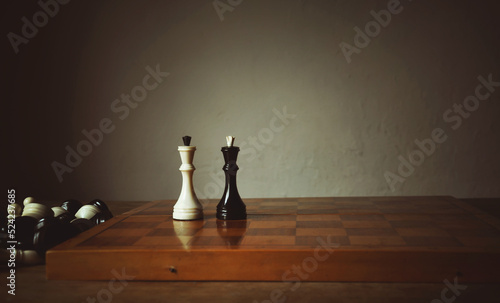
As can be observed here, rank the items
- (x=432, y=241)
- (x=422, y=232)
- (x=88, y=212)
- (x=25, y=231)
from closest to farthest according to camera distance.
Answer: (x=432, y=241) → (x=422, y=232) → (x=25, y=231) → (x=88, y=212)

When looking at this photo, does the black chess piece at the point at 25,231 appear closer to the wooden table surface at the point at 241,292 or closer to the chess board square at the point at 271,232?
the wooden table surface at the point at 241,292

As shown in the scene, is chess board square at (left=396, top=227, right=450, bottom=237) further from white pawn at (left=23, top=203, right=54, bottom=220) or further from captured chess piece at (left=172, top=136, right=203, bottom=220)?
white pawn at (left=23, top=203, right=54, bottom=220)

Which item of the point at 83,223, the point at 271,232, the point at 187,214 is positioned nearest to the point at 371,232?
the point at 271,232

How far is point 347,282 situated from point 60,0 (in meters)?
4.04

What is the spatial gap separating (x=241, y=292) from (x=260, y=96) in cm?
301

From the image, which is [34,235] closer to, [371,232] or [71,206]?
[71,206]

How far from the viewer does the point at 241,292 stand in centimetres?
109

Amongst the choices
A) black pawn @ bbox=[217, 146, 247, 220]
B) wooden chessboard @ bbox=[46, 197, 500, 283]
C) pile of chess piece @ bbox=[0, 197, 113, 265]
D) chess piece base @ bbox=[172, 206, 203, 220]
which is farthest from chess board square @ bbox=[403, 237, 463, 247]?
pile of chess piece @ bbox=[0, 197, 113, 265]

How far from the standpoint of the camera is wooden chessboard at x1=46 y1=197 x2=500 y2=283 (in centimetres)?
113

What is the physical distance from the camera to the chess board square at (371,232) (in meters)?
1.36

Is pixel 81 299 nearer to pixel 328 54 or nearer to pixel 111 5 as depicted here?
pixel 328 54

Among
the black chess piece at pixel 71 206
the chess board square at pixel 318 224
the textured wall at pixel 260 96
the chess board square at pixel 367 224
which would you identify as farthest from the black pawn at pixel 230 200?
the textured wall at pixel 260 96

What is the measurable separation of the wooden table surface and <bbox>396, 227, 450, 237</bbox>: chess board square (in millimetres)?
239

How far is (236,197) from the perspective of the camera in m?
1.66
